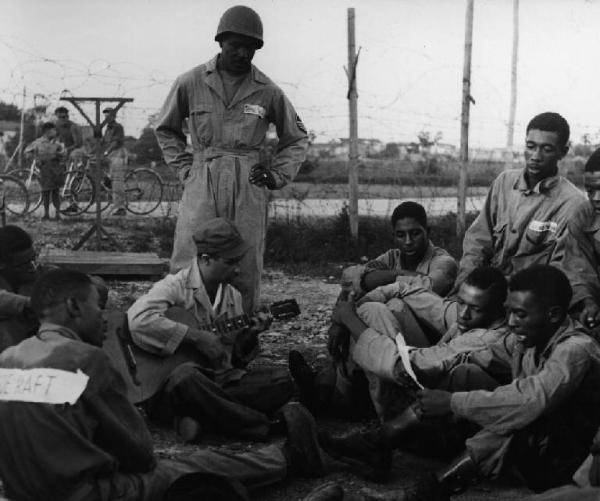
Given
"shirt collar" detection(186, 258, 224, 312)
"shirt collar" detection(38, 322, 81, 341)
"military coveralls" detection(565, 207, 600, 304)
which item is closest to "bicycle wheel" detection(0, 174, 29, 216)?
"shirt collar" detection(186, 258, 224, 312)

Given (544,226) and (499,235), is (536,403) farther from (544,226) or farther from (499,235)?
(499,235)

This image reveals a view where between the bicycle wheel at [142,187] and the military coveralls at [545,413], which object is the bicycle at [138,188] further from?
the military coveralls at [545,413]

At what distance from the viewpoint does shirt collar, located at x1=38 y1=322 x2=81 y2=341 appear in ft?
10.6

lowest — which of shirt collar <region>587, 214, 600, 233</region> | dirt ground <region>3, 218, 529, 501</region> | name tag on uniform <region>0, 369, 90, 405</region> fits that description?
dirt ground <region>3, 218, 529, 501</region>

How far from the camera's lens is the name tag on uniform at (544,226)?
518cm

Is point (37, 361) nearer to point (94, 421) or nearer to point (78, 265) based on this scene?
point (94, 421)

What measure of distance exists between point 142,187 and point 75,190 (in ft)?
3.84

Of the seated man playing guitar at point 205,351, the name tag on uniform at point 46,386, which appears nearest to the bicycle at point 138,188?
the seated man playing guitar at point 205,351

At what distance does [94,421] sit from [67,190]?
1114 cm

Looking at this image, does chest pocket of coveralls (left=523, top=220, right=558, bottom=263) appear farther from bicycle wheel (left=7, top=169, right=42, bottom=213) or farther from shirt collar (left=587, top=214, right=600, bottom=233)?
bicycle wheel (left=7, top=169, right=42, bottom=213)

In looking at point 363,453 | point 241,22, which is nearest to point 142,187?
point 241,22

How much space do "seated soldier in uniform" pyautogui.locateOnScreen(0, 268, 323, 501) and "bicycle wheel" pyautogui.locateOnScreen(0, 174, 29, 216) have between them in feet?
35.3

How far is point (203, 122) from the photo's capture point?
5.81m

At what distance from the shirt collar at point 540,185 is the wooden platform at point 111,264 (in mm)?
4742
